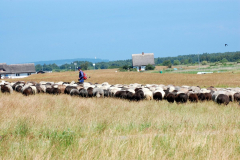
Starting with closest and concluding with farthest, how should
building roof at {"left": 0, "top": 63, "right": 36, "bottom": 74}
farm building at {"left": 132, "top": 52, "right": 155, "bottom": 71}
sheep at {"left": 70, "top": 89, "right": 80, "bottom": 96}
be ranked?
sheep at {"left": 70, "top": 89, "right": 80, "bottom": 96}
building roof at {"left": 0, "top": 63, "right": 36, "bottom": 74}
farm building at {"left": 132, "top": 52, "right": 155, "bottom": 71}

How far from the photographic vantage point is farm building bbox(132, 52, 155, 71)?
127438 millimetres

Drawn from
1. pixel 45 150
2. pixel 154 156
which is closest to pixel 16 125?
pixel 45 150

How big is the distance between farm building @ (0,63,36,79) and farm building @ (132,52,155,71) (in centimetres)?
4297

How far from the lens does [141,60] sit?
424 feet

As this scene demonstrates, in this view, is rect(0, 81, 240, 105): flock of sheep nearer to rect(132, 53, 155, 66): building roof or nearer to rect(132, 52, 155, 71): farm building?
rect(132, 52, 155, 71): farm building

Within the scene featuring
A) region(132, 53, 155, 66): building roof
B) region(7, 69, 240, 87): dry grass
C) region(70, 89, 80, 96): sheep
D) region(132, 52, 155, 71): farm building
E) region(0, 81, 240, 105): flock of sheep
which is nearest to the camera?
region(0, 81, 240, 105): flock of sheep

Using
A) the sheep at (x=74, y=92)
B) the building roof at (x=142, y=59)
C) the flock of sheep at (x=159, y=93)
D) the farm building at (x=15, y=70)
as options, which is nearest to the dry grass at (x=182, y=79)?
the flock of sheep at (x=159, y=93)

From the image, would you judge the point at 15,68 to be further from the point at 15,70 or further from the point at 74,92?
the point at 74,92

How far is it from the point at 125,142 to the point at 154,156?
939 mm

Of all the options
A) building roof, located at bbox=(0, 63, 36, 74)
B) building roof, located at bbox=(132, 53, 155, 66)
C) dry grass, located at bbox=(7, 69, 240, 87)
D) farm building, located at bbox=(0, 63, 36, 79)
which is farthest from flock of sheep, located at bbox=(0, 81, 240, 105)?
building roof, located at bbox=(132, 53, 155, 66)

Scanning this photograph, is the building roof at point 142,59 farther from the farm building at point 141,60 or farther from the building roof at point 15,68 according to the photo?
the building roof at point 15,68

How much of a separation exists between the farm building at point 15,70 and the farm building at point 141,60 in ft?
141

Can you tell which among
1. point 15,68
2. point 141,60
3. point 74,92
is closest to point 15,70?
point 15,68

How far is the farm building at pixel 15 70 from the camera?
11446 centimetres
